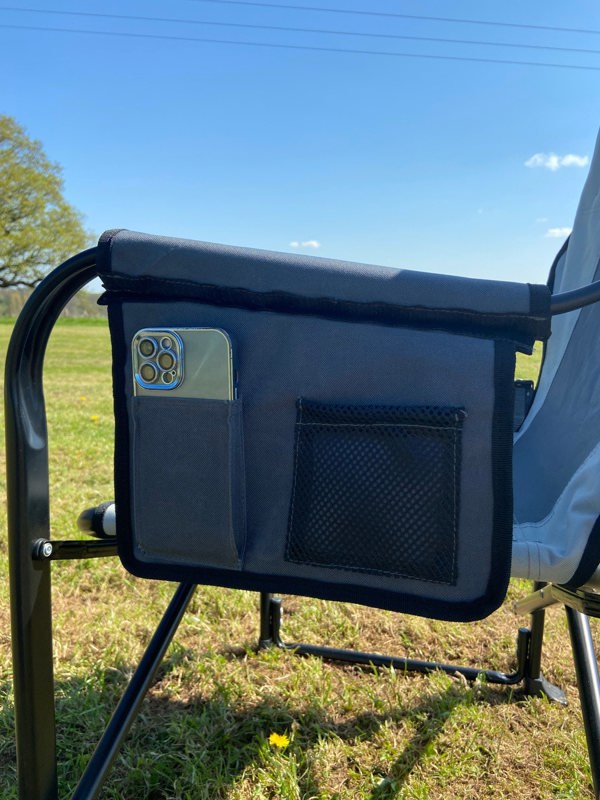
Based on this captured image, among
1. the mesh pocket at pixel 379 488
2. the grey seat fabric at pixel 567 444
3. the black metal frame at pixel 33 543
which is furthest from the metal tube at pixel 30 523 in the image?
the grey seat fabric at pixel 567 444

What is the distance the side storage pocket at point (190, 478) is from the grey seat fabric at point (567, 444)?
388 millimetres

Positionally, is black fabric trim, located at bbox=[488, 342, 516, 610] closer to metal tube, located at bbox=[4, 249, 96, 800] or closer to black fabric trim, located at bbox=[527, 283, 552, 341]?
black fabric trim, located at bbox=[527, 283, 552, 341]

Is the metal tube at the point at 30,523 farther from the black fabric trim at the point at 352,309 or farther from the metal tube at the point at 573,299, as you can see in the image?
the metal tube at the point at 573,299

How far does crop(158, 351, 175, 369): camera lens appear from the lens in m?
0.77

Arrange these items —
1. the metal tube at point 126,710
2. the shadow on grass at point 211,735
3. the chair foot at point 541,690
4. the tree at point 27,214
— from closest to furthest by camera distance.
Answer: the metal tube at point 126,710
the shadow on grass at point 211,735
the chair foot at point 541,690
the tree at point 27,214

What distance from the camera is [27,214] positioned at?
83.5 feet

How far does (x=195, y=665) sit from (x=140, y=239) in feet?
3.89

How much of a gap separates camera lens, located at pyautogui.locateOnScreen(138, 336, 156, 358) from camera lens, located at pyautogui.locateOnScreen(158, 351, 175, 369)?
0.04 ft

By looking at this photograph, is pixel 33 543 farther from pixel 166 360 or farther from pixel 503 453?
pixel 503 453

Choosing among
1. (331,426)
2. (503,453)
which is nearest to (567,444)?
(503,453)

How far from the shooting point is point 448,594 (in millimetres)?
757

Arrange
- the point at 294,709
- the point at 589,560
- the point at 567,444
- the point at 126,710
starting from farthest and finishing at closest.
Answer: the point at 294,709, the point at 567,444, the point at 126,710, the point at 589,560

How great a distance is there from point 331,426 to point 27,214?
28197 mm

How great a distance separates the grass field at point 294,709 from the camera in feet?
3.92
